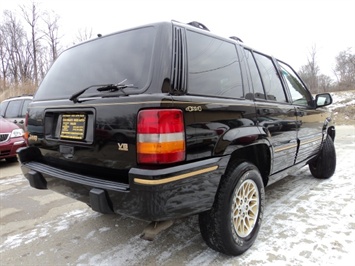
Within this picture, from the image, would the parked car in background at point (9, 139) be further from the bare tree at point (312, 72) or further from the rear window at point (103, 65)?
the bare tree at point (312, 72)

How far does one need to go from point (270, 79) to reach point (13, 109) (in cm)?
838

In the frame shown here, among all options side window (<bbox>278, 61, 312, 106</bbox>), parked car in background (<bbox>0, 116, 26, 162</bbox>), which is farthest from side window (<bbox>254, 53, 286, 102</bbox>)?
parked car in background (<bbox>0, 116, 26, 162</bbox>)

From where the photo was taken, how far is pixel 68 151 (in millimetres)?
2195

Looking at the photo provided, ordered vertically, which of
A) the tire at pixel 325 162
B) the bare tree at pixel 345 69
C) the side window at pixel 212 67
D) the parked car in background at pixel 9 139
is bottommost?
the tire at pixel 325 162

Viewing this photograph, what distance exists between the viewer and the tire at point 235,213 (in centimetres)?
212

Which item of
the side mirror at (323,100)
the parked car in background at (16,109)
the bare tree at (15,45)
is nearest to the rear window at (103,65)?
the side mirror at (323,100)

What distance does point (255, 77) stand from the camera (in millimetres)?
2775

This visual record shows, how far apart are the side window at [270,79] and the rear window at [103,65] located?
4.92 feet

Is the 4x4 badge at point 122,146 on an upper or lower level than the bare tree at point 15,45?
lower

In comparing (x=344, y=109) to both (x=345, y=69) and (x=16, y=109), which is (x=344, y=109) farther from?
(x=345, y=69)

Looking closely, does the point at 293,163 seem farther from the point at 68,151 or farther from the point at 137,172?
the point at 68,151

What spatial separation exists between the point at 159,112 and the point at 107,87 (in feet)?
1.61

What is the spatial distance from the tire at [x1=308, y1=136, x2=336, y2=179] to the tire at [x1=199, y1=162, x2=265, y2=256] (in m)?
2.36

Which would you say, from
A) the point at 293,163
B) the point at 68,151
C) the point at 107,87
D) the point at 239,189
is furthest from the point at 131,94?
the point at 293,163
